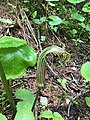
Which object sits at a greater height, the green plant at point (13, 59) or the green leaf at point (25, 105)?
the green plant at point (13, 59)

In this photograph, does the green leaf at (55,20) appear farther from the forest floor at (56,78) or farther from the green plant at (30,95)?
the green plant at (30,95)

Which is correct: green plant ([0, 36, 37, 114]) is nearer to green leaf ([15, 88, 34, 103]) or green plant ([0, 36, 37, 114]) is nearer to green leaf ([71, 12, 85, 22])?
green leaf ([15, 88, 34, 103])

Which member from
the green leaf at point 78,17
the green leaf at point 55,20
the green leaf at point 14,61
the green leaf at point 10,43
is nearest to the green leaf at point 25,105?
the green leaf at point 14,61

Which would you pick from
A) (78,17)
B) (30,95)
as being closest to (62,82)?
(30,95)

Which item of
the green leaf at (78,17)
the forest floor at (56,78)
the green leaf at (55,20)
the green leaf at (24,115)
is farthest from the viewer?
the green leaf at (78,17)

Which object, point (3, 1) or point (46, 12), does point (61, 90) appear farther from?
point (3, 1)

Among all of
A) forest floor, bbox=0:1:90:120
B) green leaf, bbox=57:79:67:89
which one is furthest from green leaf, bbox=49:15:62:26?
green leaf, bbox=57:79:67:89
